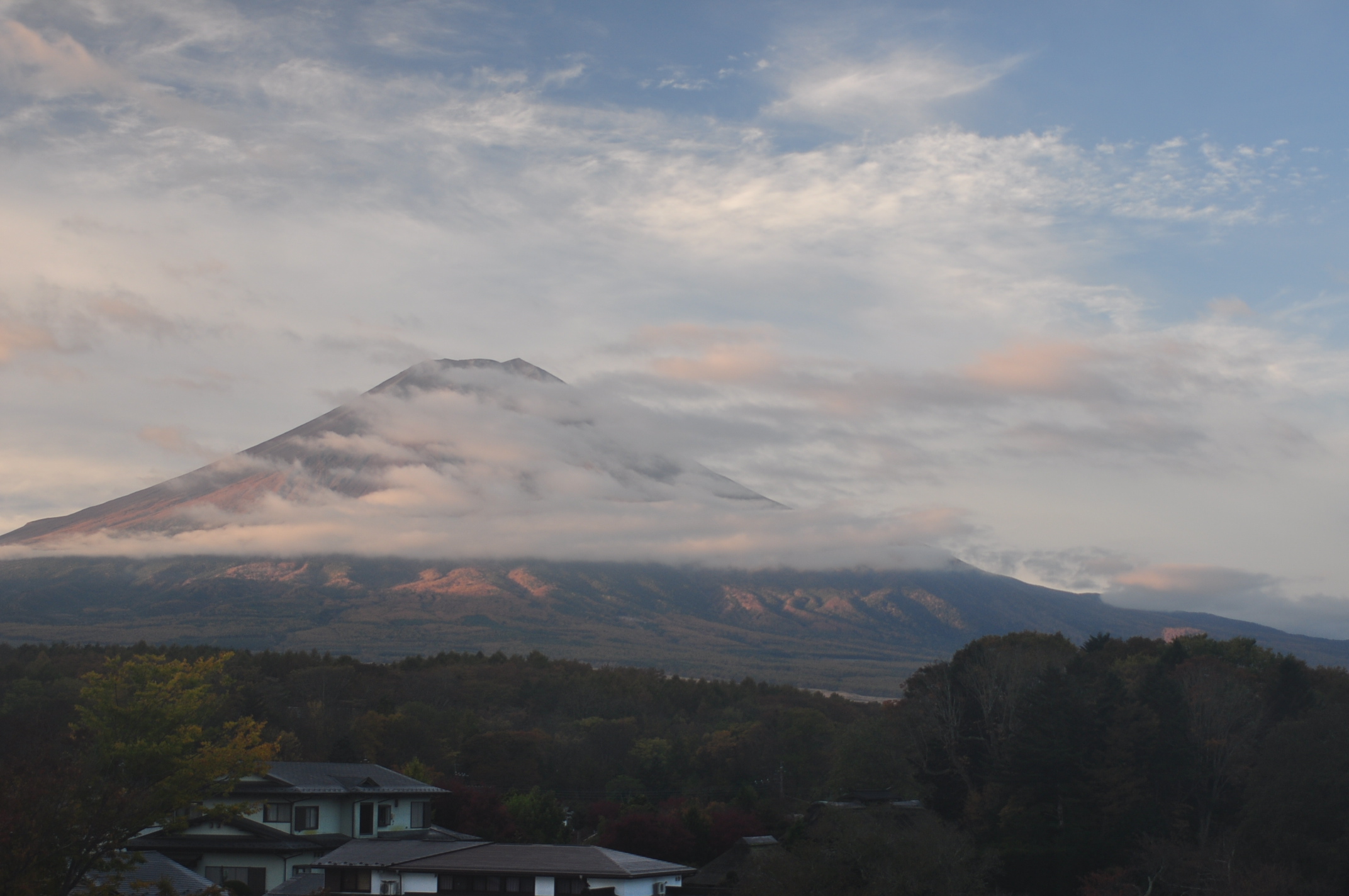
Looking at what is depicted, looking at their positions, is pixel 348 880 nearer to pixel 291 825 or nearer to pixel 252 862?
pixel 252 862

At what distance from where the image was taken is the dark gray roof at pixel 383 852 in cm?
3966

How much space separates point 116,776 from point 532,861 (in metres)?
14.3

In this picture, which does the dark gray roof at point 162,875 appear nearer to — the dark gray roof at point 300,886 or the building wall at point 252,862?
the dark gray roof at point 300,886

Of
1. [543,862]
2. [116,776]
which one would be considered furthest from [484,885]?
[116,776]

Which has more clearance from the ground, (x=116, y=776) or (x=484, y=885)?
(x=116, y=776)

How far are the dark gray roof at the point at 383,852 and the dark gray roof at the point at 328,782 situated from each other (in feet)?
9.93

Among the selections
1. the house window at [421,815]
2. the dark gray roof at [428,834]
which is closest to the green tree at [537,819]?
the dark gray roof at [428,834]

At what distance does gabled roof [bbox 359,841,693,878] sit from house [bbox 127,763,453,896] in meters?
2.65

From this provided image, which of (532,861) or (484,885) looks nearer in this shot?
(484,885)

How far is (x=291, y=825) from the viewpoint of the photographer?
43812mm

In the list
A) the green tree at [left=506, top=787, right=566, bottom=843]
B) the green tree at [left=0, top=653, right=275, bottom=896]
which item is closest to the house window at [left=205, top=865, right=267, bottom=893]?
the green tree at [left=0, top=653, right=275, bottom=896]

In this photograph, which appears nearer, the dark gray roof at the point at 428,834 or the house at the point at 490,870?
the house at the point at 490,870

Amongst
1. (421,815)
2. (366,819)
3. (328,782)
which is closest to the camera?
(328,782)

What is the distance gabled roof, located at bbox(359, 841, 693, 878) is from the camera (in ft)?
124
